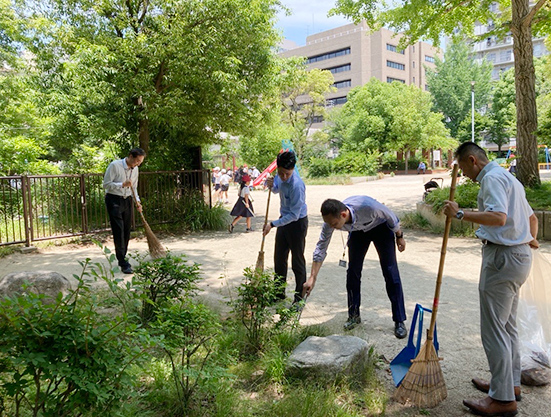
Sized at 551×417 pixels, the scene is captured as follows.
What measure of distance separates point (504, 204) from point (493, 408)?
4.33 feet

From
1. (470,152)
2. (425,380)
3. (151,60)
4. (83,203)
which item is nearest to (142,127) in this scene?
(151,60)

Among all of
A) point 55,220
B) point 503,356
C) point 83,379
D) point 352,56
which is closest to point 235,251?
point 55,220

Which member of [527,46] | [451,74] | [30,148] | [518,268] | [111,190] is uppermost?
[451,74]

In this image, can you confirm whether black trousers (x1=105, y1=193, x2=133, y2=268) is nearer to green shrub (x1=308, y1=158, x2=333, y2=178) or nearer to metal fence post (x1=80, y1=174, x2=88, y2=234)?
metal fence post (x1=80, y1=174, x2=88, y2=234)

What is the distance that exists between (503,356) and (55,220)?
29.7ft

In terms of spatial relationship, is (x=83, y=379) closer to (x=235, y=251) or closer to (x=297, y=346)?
(x=297, y=346)

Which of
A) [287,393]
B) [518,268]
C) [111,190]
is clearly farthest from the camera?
[111,190]

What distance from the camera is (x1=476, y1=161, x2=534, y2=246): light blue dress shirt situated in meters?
2.68

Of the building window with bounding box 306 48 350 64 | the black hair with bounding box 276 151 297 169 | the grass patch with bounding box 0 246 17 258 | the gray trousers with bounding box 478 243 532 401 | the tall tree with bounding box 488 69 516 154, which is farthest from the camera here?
the building window with bounding box 306 48 350 64

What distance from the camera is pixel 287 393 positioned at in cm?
304

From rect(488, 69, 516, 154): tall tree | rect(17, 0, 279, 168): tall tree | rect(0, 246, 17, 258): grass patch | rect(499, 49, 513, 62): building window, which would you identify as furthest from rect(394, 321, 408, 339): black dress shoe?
rect(499, 49, 513, 62): building window

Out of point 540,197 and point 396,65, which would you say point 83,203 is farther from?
Answer: point 396,65

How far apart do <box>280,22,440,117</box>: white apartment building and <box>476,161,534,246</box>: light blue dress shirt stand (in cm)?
6191

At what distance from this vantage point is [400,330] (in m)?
4.21
